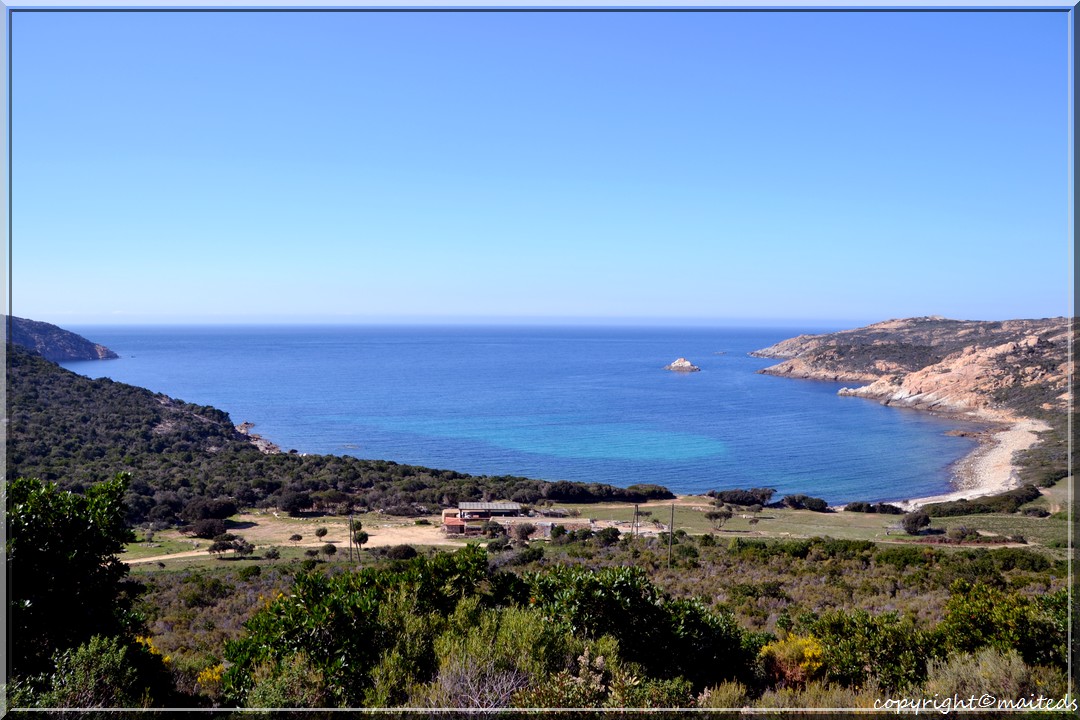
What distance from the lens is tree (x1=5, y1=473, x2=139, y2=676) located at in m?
2.77

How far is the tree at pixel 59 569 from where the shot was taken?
2771 millimetres

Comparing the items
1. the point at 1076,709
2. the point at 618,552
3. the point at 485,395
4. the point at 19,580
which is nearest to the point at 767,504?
the point at 618,552

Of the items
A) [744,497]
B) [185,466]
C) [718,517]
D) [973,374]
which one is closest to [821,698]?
[718,517]

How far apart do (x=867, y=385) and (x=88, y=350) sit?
44.8 m

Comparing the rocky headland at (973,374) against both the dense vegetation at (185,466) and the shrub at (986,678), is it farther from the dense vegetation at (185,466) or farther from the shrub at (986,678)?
the dense vegetation at (185,466)

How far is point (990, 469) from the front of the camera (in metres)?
21.7

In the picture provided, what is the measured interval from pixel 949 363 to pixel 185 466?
997 inches

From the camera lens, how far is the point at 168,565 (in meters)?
9.69

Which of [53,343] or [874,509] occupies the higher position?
[53,343]

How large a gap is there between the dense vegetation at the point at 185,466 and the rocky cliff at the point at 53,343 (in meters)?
0.56

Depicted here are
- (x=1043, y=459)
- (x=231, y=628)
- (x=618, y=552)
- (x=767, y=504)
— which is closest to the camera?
(x=231, y=628)

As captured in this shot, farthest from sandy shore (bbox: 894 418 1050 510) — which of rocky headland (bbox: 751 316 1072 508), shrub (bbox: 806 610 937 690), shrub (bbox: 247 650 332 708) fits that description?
shrub (bbox: 247 650 332 708)

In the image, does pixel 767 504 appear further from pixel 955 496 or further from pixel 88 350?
pixel 88 350

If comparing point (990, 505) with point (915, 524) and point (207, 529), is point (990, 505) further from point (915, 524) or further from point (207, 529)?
point (207, 529)
